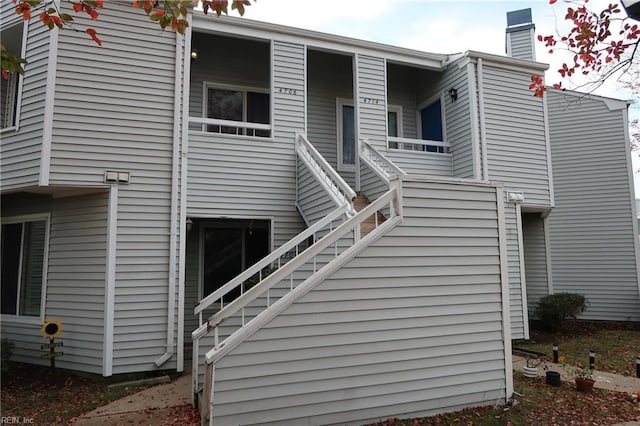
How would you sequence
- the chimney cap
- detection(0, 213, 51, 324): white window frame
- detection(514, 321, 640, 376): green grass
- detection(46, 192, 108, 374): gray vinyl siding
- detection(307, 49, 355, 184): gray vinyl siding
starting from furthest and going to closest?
1. the chimney cap
2. detection(307, 49, 355, 184): gray vinyl siding
3. detection(514, 321, 640, 376): green grass
4. detection(0, 213, 51, 324): white window frame
5. detection(46, 192, 108, 374): gray vinyl siding

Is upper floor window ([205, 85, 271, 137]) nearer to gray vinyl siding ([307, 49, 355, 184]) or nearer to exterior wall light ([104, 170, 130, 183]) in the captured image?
gray vinyl siding ([307, 49, 355, 184])

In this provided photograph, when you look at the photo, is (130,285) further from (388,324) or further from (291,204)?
(388,324)

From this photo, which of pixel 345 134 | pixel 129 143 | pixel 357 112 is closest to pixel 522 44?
pixel 345 134

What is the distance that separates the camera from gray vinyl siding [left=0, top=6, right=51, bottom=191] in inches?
258

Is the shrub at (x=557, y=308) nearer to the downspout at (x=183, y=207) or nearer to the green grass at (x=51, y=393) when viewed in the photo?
the downspout at (x=183, y=207)

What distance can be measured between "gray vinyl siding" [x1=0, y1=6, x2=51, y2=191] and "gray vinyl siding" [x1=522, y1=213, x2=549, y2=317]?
11319 millimetres

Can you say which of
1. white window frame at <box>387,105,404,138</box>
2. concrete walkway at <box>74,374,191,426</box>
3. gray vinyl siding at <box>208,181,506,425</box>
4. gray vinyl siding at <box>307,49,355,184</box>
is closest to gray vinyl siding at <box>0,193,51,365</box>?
concrete walkway at <box>74,374,191,426</box>

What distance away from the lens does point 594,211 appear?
12125mm

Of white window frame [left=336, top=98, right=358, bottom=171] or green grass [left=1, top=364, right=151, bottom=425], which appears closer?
green grass [left=1, top=364, right=151, bottom=425]

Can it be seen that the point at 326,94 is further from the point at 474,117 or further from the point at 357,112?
the point at 474,117

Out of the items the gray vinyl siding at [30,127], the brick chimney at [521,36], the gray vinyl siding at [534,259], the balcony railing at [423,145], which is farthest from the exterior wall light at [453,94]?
the gray vinyl siding at [30,127]

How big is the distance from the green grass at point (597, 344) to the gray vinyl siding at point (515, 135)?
10.7 ft

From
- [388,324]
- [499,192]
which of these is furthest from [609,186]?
[388,324]

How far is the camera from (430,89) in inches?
427
